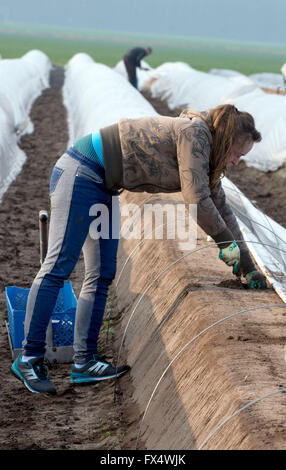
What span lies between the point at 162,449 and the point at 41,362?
910mm

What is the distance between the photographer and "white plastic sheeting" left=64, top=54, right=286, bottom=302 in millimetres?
4066

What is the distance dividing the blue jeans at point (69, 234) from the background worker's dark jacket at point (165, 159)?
Answer: 119 millimetres

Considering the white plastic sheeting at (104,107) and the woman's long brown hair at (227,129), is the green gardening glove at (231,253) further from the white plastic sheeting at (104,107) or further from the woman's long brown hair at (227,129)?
the white plastic sheeting at (104,107)

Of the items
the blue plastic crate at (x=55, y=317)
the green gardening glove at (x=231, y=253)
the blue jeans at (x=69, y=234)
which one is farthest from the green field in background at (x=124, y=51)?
the green gardening glove at (x=231, y=253)

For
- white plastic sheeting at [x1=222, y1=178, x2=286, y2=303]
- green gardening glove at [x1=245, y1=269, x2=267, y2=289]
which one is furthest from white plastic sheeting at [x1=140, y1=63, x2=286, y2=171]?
green gardening glove at [x1=245, y1=269, x2=267, y2=289]

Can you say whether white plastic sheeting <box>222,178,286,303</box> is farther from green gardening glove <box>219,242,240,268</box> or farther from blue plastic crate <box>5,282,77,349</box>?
blue plastic crate <box>5,282,77,349</box>

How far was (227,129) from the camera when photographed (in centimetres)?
279

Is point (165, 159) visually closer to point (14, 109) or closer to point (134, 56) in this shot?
point (14, 109)

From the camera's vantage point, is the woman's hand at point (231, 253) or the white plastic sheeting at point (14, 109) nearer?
the woman's hand at point (231, 253)

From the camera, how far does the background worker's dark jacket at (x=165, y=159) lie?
283 centimetres

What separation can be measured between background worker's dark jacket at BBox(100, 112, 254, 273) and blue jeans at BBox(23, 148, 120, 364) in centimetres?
12

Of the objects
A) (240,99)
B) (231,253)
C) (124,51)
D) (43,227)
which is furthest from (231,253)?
(124,51)

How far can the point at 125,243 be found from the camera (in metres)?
5.45

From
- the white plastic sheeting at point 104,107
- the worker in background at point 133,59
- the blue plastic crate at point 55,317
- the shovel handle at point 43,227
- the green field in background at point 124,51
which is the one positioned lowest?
the green field in background at point 124,51
